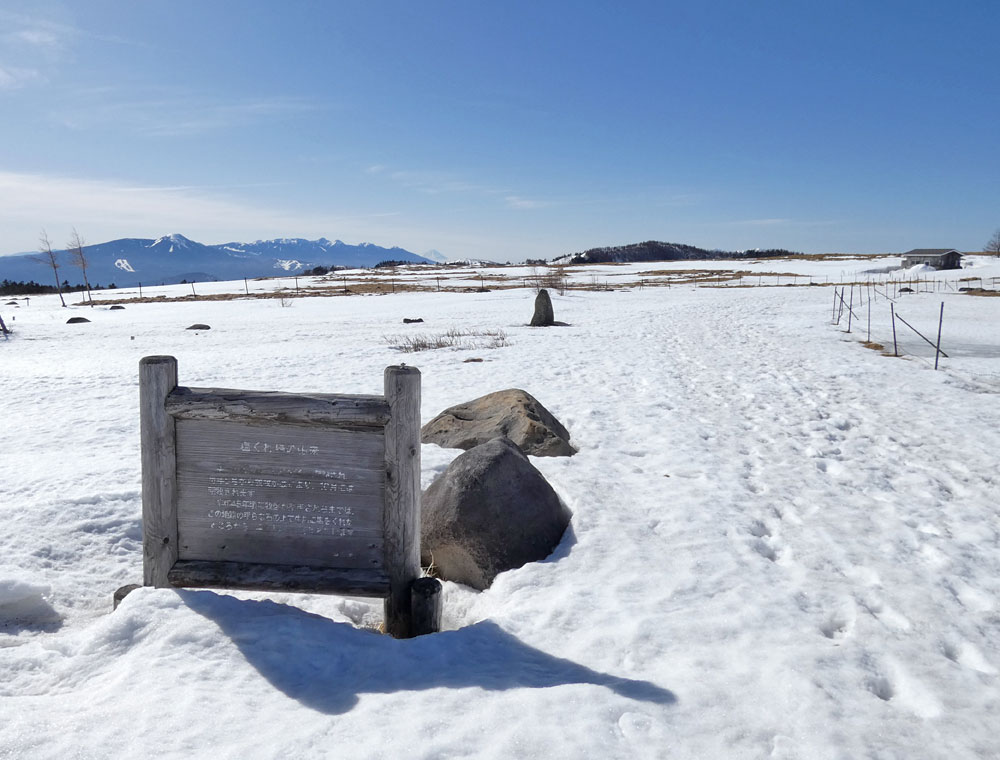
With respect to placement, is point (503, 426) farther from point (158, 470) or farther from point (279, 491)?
point (158, 470)

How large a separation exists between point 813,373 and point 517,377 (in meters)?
5.63

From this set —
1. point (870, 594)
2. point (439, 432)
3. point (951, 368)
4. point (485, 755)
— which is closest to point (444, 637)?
point (485, 755)

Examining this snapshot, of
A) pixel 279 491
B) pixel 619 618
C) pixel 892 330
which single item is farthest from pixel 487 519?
pixel 892 330

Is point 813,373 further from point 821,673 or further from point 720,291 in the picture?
point 720,291

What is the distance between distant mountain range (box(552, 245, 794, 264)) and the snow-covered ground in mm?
108534

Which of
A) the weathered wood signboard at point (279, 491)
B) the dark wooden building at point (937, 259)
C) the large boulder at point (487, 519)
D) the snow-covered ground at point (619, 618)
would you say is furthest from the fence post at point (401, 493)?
the dark wooden building at point (937, 259)

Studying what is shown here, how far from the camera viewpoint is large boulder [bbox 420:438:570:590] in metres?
4.77

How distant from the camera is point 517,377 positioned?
12117 mm

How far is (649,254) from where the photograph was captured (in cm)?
13150

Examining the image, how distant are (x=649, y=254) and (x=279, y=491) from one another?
439 feet

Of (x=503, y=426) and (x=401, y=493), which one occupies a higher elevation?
(x=401, y=493)

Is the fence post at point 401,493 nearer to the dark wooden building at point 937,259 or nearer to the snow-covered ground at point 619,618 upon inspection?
the snow-covered ground at point 619,618

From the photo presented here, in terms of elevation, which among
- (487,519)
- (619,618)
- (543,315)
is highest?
(543,315)

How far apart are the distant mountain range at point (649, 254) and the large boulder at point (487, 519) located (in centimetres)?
11120
